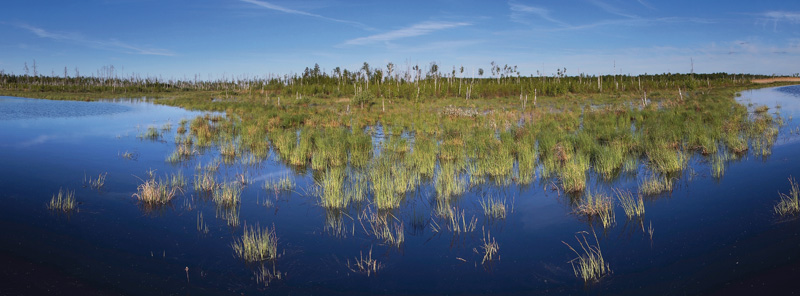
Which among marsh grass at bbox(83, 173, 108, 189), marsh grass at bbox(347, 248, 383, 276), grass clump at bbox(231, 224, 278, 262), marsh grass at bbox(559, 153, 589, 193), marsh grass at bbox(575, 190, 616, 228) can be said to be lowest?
marsh grass at bbox(347, 248, 383, 276)

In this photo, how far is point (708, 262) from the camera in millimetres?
6641

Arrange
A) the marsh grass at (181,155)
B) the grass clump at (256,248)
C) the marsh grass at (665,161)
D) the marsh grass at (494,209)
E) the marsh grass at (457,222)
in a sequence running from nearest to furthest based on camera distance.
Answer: the grass clump at (256,248), the marsh grass at (457,222), the marsh grass at (494,209), the marsh grass at (665,161), the marsh grass at (181,155)

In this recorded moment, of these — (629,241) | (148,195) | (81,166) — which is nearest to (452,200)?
(629,241)

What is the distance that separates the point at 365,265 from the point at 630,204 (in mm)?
5316

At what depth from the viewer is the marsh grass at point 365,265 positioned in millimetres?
6570

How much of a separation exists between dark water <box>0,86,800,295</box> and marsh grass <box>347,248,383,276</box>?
0.33 feet

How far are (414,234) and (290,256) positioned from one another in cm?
215

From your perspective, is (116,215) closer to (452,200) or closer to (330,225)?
(330,225)

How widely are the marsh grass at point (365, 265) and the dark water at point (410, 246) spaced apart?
100 millimetres

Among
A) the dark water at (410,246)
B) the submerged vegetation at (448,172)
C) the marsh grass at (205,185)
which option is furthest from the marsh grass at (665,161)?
the marsh grass at (205,185)

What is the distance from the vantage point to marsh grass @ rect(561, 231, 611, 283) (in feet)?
20.5

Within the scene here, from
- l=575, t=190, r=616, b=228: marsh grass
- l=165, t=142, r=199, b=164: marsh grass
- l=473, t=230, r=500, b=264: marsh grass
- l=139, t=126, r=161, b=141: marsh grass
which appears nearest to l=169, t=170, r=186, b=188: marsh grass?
l=165, t=142, r=199, b=164: marsh grass

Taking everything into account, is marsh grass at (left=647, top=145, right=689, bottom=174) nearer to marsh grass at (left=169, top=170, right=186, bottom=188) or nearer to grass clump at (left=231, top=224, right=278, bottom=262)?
grass clump at (left=231, top=224, right=278, bottom=262)

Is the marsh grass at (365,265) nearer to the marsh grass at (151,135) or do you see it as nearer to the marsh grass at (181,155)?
the marsh grass at (181,155)
